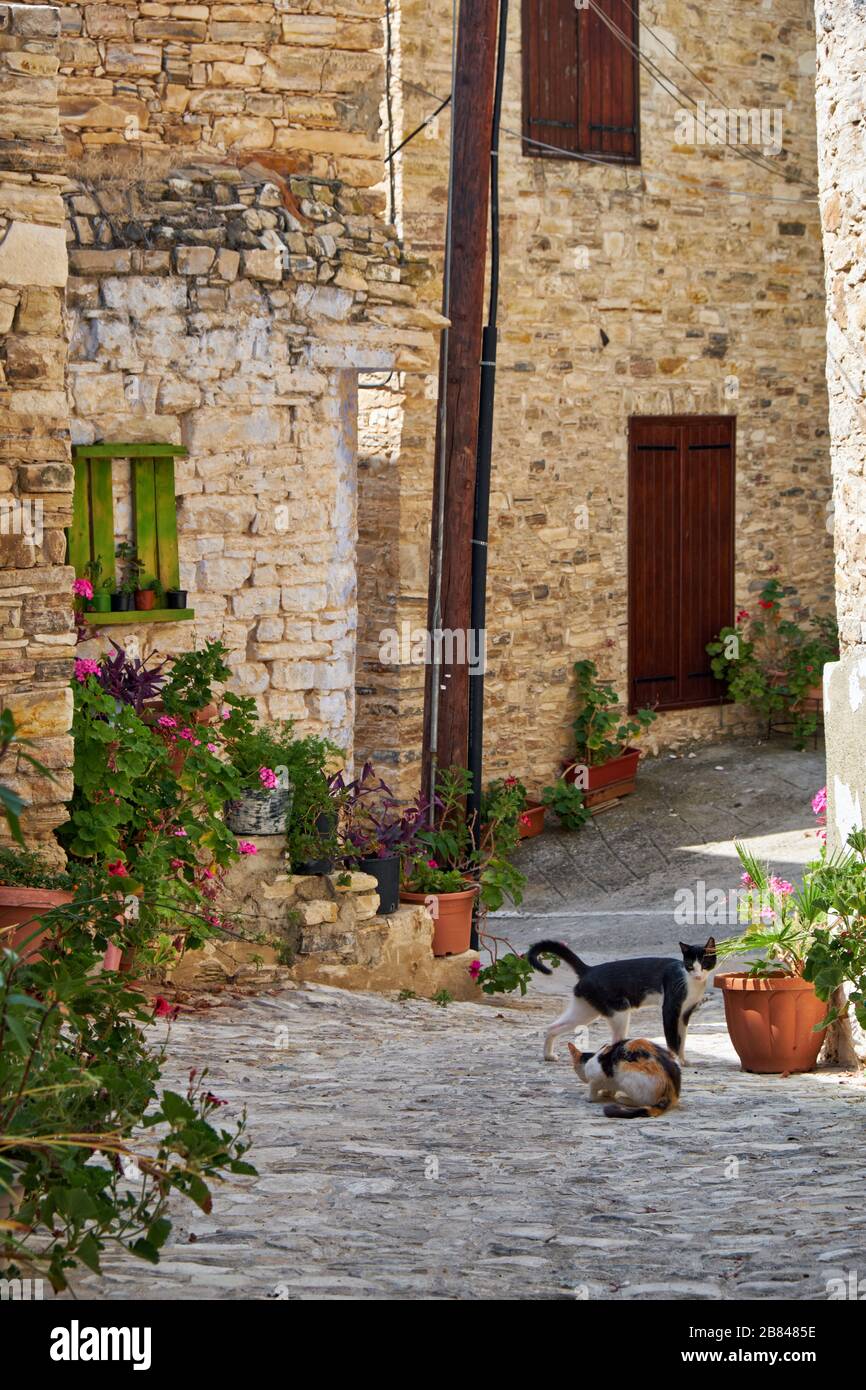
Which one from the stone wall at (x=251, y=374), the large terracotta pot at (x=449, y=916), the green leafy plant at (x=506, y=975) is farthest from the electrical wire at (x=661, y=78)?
the green leafy plant at (x=506, y=975)

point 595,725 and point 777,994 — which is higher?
point 595,725

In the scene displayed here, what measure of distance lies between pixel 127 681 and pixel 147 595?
1008 mm

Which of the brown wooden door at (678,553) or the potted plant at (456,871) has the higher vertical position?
the brown wooden door at (678,553)

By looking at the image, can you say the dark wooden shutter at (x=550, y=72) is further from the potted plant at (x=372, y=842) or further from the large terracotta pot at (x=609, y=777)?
the potted plant at (x=372, y=842)

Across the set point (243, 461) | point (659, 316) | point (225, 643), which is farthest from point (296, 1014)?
point (659, 316)

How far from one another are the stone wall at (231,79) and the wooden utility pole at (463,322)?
1063 millimetres

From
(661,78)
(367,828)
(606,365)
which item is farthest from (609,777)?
(661,78)

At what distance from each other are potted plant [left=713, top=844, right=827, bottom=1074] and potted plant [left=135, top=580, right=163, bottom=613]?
2957 millimetres

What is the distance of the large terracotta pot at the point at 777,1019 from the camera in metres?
5.62

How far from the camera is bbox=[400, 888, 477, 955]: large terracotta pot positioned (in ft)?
26.4

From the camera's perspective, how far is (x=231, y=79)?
302 inches

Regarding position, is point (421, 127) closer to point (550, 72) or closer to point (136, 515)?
point (550, 72)

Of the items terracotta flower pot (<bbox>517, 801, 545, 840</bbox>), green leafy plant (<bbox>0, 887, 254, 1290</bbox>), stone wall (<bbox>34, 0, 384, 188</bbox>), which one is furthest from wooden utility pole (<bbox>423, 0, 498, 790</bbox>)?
green leafy plant (<bbox>0, 887, 254, 1290</bbox>)

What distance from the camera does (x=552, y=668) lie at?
12.2 metres
